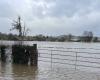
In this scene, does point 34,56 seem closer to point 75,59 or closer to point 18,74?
point 18,74

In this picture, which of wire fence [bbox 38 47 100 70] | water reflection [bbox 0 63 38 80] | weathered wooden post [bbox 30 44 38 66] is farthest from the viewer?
weathered wooden post [bbox 30 44 38 66]

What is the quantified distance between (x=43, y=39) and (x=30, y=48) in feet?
162

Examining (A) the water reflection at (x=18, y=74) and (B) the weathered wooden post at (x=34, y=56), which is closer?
(A) the water reflection at (x=18, y=74)

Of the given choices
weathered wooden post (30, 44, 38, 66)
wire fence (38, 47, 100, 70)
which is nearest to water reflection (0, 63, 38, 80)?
weathered wooden post (30, 44, 38, 66)

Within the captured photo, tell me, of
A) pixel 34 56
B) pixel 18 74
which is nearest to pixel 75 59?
pixel 34 56

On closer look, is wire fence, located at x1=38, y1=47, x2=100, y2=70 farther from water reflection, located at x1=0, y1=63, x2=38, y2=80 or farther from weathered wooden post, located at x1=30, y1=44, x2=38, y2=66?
water reflection, located at x1=0, y1=63, x2=38, y2=80

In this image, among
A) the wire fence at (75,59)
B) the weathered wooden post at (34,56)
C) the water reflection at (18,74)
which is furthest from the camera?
the weathered wooden post at (34,56)

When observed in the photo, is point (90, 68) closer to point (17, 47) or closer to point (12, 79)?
point (17, 47)

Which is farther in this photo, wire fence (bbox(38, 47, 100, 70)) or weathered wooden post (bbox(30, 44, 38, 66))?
weathered wooden post (bbox(30, 44, 38, 66))

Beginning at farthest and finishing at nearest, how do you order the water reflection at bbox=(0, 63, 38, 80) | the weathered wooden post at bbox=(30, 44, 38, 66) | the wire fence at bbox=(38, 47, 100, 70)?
the weathered wooden post at bbox=(30, 44, 38, 66)
the wire fence at bbox=(38, 47, 100, 70)
the water reflection at bbox=(0, 63, 38, 80)

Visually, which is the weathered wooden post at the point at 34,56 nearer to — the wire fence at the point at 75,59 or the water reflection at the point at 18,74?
the water reflection at the point at 18,74

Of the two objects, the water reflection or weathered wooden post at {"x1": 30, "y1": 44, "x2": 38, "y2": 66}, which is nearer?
the water reflection

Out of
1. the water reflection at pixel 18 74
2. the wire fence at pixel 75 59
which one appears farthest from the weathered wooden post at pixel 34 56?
the wire fence at pixel 75 59

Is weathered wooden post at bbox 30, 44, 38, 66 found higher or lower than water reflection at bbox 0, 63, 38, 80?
higher
